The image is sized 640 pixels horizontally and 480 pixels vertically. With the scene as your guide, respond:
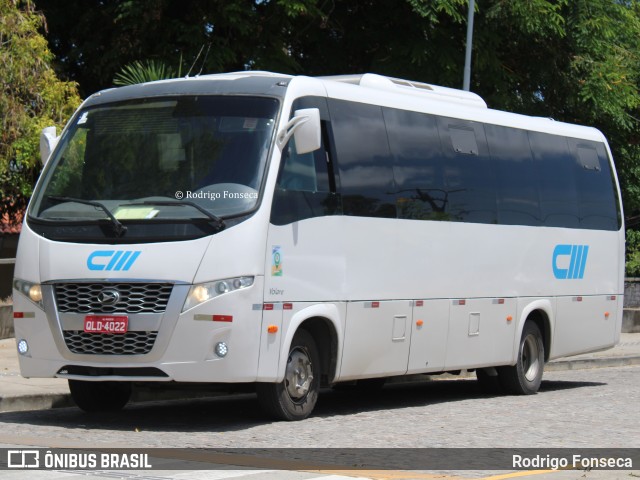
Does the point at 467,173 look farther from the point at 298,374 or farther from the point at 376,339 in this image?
the point at 298,374

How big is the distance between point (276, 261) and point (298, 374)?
1.22 metres

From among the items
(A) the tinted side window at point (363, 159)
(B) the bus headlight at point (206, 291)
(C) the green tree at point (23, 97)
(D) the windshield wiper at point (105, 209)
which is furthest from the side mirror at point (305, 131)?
(C) the green tree at point (23, 97)

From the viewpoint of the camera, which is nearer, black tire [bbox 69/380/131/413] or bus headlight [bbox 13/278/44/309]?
bus headlight [bbox 13/278/44/309]

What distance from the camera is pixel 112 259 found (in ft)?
Answer: 40.0

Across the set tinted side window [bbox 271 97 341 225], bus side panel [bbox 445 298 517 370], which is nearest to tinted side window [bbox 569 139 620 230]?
bus side panel [bbox 445 298 517 370]

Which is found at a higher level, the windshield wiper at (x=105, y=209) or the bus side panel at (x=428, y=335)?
the windshield wiper at (x=105, y=209)

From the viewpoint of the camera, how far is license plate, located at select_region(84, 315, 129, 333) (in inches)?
475

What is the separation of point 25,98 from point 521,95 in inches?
526

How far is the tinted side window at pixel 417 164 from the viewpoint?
1485 centimetres

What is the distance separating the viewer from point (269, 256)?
1241 cm

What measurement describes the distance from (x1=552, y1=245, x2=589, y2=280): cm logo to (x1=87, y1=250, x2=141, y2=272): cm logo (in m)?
7.53

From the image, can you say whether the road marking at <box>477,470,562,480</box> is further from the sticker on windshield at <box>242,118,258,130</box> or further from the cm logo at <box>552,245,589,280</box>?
the cm logo at <box>552,245,589,280</box>

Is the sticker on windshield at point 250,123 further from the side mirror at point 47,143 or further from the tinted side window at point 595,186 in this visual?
the tinted side window at point 595,186

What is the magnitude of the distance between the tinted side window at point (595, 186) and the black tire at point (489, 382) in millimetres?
2628
